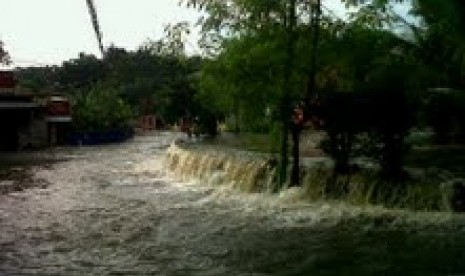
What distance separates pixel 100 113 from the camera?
59156 millimetres

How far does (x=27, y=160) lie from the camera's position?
3947cm

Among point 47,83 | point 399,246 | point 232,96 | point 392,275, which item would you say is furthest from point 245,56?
point 47,83

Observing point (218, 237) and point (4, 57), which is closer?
point (218, 237)

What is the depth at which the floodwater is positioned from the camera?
41.4 ft

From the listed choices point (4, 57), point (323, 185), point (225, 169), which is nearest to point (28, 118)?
point (4, 57)

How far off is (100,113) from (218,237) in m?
44.9

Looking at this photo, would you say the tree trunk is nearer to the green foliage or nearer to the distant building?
the distant building

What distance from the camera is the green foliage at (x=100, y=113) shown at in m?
58.0

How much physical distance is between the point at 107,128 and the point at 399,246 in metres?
47.5

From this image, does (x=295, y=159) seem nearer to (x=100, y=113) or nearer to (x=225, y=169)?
(x=225, y=169)

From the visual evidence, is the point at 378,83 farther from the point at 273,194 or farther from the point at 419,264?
the point at 419,264

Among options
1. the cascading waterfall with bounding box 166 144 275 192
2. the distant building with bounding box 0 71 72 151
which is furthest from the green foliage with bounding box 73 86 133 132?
the cascading waterfall with bounding box 166 144 275 192

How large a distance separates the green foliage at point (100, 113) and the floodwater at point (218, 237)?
118 ft

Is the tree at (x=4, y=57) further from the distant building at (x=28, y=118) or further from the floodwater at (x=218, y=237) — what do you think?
the floodwater at (x=218, y=237)
